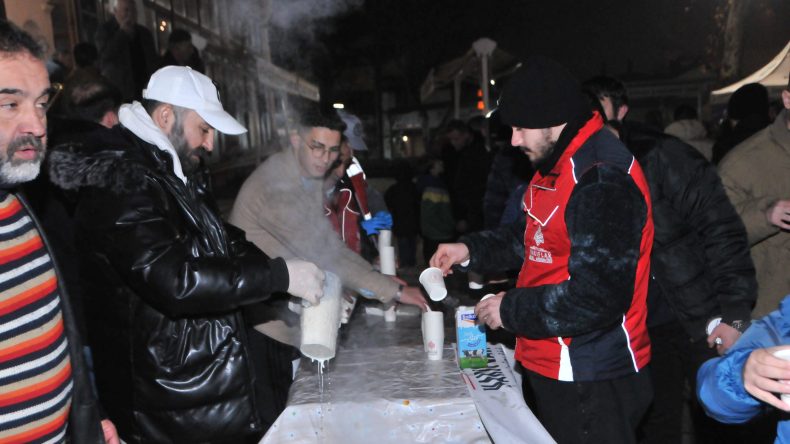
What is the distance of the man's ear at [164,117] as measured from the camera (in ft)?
7.72

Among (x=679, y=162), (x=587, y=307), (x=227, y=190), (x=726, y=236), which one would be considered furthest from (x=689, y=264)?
(x=227, y=190)

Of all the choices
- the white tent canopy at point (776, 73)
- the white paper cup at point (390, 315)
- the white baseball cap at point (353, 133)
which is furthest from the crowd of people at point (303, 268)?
the white tent canopy at point (776, 73)

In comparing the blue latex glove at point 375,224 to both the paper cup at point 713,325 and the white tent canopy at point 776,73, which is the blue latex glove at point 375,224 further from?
the white tent canopy at point 776,73

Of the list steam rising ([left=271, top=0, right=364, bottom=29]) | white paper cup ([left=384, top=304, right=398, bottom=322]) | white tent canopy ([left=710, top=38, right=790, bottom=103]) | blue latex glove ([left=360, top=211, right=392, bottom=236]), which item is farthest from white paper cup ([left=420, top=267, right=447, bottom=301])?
white tent canopy ([left=710, top=38, right=790, bottom=103])

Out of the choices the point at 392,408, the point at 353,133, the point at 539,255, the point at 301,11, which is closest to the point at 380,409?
the point at 392,408

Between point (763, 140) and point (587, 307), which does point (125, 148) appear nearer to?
point (587, 307)

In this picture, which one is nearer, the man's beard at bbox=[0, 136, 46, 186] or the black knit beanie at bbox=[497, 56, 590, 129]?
the man's beard at bbox=[0, 136, 46, 186]

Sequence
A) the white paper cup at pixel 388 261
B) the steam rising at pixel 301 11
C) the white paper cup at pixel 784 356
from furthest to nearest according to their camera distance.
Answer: the steam rising at pixel 301 11 → the white paper cup at pixel 388 261 → the white paper cup at pixel 784 356

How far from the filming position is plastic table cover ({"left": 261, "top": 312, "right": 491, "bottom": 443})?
7.36 ft

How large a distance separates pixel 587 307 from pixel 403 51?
15.5 m

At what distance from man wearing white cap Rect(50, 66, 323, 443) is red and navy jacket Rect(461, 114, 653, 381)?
29.8 inches

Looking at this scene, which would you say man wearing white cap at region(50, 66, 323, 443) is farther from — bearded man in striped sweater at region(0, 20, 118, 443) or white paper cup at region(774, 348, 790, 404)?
white paper cup at region(774, 348, 790, 404)

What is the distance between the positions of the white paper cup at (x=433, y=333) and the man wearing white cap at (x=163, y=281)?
616mm

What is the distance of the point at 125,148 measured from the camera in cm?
213
